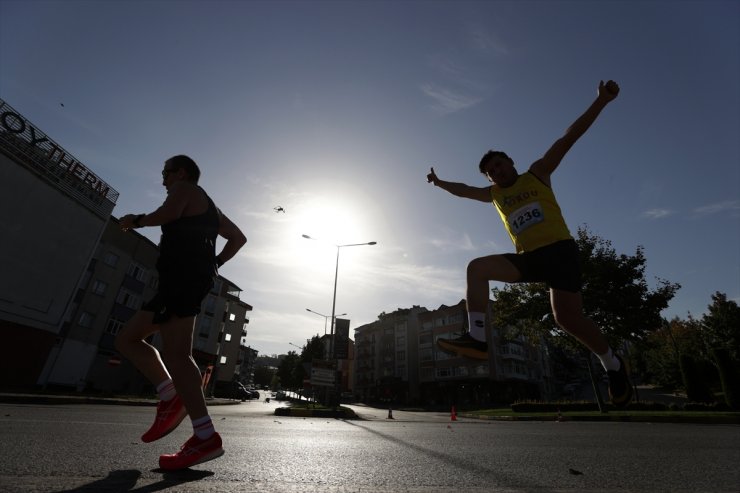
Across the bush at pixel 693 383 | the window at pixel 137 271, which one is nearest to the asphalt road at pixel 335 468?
the bush at pixel 693 383

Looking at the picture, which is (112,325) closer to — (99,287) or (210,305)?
(99,287)

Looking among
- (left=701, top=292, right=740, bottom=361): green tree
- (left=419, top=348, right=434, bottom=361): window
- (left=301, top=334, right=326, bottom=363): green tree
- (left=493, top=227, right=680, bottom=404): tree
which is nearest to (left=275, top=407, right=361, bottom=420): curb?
(left=493, top=227, right=680, bottom=404): tree

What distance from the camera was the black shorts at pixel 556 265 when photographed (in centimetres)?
292

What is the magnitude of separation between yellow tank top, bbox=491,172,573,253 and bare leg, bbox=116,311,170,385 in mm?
2876

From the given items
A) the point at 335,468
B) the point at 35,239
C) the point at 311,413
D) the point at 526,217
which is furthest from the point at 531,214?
the point at 35,239

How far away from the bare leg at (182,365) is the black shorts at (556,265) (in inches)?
100

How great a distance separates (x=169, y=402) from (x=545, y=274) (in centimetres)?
302

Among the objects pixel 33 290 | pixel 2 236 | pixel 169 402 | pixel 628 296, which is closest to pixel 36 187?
pixel 2 236

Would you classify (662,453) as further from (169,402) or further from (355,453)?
(169,402)

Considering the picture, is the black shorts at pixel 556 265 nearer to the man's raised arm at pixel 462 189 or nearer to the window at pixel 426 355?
the man's raised arm at pixel 462 189

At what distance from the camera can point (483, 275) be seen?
10.1 feet

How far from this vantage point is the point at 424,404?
2365 inches

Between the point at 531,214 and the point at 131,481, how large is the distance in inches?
127

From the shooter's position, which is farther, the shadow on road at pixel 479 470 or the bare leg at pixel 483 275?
the bare leg at pixel 483 275
